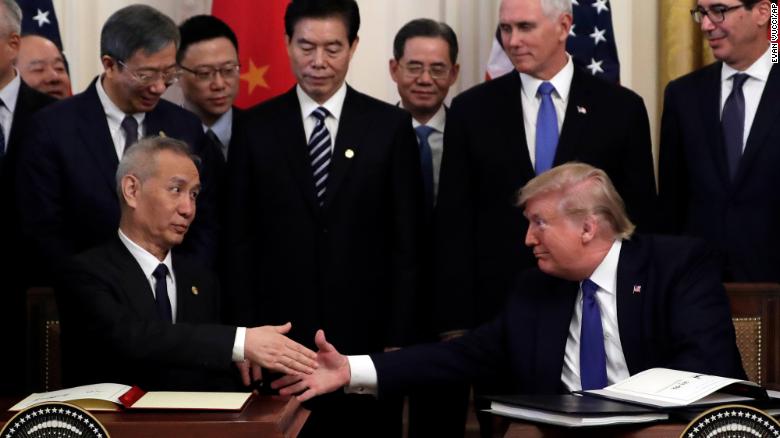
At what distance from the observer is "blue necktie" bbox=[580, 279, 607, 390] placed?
3.92m

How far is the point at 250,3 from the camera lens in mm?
6781

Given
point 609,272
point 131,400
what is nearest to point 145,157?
point 131,400

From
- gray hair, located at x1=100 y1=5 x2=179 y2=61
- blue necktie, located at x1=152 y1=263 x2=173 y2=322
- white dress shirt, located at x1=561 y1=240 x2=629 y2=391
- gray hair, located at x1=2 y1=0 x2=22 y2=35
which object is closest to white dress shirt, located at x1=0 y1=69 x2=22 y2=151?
gray hair, located at x1=2 y1=0 x2=22 y2=35

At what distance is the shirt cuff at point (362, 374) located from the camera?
408 cm

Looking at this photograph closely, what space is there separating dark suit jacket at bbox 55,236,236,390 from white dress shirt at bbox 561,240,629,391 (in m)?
1.01

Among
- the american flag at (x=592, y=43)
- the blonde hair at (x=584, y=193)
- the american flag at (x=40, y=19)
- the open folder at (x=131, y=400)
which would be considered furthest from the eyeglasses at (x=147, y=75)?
the american flag at (x=592, y=43)

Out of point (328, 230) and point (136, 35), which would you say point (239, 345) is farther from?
point (136, 35)

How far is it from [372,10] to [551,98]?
2.28 metres

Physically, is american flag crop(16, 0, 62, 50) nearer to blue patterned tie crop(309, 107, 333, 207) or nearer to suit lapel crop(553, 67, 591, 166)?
blue patterned tie crop(309, 107, 333, 207)

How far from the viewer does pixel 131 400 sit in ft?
10.5

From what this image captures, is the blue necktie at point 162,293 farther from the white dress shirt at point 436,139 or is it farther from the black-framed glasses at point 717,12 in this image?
the black-framed glasses at point 717,12

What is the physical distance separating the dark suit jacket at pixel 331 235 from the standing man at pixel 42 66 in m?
1.32

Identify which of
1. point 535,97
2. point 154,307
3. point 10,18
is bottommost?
point 154,307

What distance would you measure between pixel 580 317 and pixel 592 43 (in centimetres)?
277
